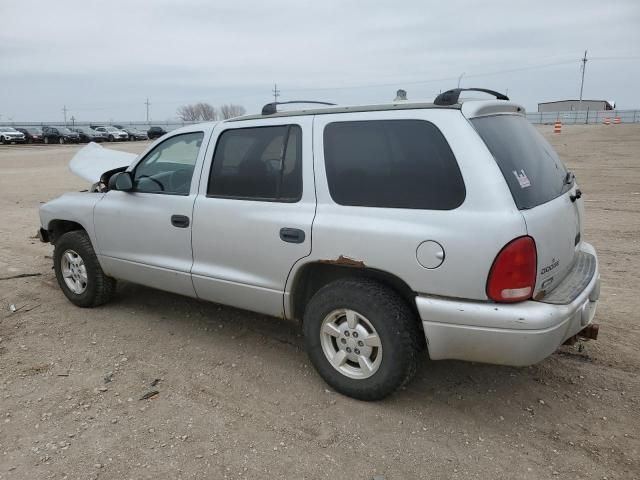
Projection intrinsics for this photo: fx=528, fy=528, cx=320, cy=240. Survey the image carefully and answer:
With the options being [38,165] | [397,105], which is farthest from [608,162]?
[38,165]

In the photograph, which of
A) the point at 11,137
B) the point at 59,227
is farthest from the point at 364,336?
the point at 11,137

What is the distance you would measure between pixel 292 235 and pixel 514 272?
1351mm

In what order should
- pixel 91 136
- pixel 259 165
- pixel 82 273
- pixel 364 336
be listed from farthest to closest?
pixel 91 136 < pixel 82 273 < pixel 259 165 < pixel 364 336

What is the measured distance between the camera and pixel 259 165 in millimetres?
3668

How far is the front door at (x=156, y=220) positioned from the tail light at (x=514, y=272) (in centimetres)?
224

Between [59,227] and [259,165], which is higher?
[259,165]

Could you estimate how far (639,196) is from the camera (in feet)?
35.0

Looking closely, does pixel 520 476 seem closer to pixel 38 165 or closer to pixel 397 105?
pixel 397 105

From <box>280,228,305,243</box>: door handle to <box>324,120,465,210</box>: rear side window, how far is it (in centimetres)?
31

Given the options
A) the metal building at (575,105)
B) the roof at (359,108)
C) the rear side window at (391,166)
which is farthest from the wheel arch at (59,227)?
the metal building at (575,105)

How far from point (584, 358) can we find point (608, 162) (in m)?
15.7

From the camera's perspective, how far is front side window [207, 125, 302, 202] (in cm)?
347

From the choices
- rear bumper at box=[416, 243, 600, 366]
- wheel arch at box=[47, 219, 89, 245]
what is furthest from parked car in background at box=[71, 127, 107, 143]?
rear bumper at box=[416, 243, 600, 366]

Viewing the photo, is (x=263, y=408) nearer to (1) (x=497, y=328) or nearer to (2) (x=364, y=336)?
(2) (x=364, y=336)
